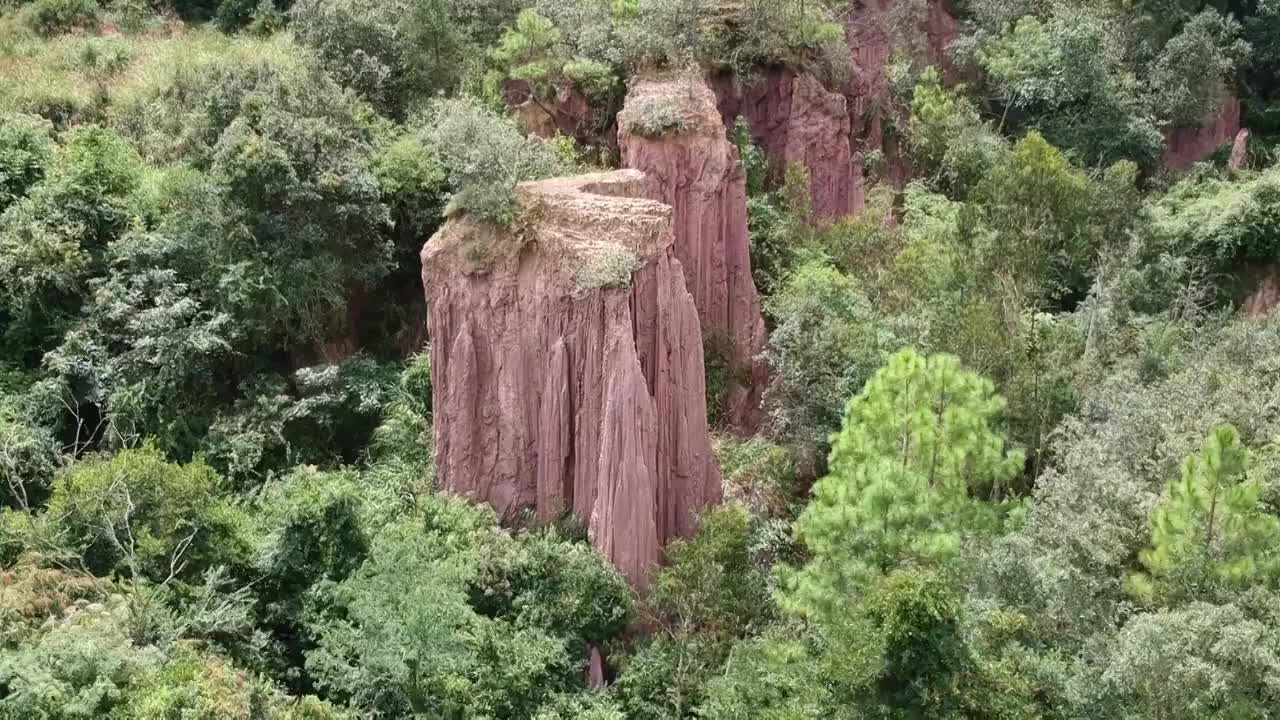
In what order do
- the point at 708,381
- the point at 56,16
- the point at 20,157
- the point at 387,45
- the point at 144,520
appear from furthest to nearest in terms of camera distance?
the point at 56,16
the point at 387,45
the point at 20,157
the point at 708,381
the point at 144,520

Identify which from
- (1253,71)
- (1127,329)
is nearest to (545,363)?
(1127,329)

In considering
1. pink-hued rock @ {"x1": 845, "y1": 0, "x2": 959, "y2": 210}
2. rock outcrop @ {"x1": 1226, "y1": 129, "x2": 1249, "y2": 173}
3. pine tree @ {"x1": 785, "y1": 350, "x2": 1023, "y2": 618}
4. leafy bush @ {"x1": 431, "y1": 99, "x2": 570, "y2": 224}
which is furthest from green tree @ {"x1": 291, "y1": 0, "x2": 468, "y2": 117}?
rock outcrop @ {"x1": 1226, "y1": 129, "x2": 1249, "y2": 173}

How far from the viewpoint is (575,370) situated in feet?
61.2

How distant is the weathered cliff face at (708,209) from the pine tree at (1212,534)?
11.1 meters

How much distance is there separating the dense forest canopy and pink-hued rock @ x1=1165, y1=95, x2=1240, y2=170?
0.40m

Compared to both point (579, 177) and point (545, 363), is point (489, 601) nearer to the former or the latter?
point (545, 363)

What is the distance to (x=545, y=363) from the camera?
18.9 metres

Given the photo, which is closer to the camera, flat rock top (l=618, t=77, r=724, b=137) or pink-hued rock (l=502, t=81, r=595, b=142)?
flat rock top (l=618, t=77, r=724, b=137)

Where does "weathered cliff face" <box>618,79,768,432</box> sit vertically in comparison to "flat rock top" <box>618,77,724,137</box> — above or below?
below

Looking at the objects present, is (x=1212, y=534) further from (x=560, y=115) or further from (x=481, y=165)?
(x=560, y=115)

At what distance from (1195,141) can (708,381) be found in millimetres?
22565

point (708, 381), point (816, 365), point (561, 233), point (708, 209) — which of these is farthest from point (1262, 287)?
point (561, 233)

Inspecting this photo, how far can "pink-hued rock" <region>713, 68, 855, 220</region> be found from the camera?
99.1ft

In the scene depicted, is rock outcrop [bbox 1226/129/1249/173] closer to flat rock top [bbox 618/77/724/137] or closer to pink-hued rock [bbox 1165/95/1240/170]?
pink-hued rock [bbox 1165/95/1240/170]
